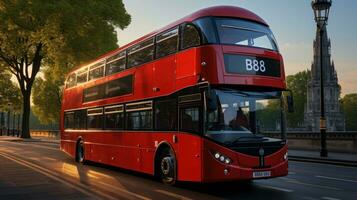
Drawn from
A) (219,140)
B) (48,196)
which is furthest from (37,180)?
(219,140)

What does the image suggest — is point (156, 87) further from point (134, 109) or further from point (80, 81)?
point (80, 81)

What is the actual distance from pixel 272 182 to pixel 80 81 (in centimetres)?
1027

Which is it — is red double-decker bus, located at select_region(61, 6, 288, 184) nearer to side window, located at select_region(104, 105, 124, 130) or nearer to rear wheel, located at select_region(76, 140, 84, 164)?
side window, located at select_region(104, 105, 124, 130)

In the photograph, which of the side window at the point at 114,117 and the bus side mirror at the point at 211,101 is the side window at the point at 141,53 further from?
the bus side mirror at the point at 211,101

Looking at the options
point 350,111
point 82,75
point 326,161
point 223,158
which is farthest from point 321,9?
point 350,111

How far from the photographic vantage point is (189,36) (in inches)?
456

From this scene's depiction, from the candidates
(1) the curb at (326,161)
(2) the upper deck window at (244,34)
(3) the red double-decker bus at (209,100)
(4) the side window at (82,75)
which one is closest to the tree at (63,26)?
(4) the side window at (82,75)

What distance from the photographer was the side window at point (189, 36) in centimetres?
1124

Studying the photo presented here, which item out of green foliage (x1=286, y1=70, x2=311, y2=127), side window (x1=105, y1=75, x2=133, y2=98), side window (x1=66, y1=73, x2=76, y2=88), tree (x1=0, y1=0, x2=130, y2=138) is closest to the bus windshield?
side window (x1=105, y1=75, x2=133, y2=98)

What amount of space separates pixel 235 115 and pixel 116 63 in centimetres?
672

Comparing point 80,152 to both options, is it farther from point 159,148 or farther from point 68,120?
point 159,148

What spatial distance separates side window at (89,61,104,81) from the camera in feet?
57.6

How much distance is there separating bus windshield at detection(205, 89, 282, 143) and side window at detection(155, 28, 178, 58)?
242 cm

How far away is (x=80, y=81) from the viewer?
2012 cm
